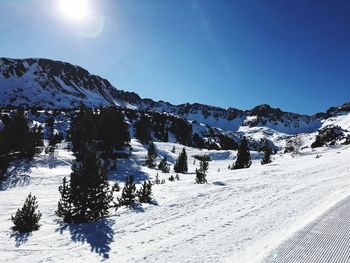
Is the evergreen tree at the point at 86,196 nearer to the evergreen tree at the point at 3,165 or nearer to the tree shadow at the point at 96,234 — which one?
the tree shadow at the point at 96,234

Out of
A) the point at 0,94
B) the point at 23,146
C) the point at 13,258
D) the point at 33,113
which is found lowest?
the point at 13,258

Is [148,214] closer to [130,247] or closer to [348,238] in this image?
[130,247]

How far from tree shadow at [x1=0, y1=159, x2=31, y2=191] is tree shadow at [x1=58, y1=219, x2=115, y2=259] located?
56.7 ft

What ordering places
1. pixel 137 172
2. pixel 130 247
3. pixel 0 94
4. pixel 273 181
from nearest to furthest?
pixel 130 247
pixel 273 181
pixel 137 172
pixel 0 94

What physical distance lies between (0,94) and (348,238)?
21265 centimetres

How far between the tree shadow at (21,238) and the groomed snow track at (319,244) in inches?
301

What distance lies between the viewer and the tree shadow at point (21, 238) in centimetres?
1045

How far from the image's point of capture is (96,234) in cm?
1116

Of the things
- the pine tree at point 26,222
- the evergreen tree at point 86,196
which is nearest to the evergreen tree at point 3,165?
the evergreen tree at point 86,196

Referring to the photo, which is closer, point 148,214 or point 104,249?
point 104,249

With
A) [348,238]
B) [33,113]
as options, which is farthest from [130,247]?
[33,113]

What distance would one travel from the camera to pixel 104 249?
31.3ft

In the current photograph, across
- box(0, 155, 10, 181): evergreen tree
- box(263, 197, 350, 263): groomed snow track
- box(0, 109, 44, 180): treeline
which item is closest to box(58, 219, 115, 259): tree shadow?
box(263, 197, 350, 263): groomed snow track

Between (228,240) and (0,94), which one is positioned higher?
(0,94)
